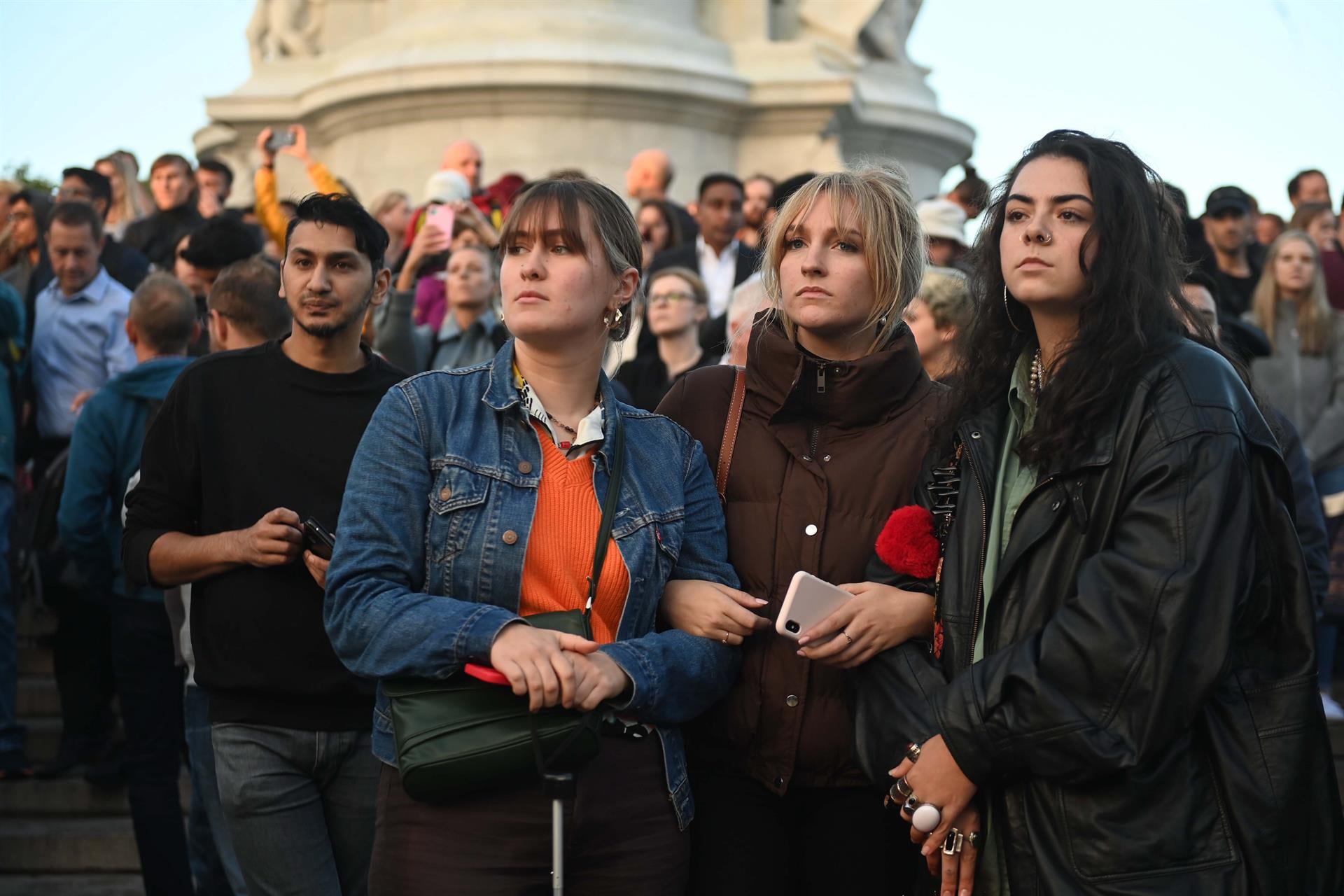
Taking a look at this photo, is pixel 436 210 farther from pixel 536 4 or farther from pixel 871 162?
pixel 536 4

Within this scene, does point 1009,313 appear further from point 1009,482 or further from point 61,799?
point 61,799

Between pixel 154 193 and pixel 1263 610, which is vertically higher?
pixel 154 193

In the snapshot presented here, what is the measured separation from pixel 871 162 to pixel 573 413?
3.75ft

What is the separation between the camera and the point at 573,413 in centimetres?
353

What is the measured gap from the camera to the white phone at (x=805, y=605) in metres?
3.36

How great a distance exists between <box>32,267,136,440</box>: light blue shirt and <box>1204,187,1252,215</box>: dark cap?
609 cm

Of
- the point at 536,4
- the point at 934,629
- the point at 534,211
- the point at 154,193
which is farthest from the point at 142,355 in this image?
the point at 536,4

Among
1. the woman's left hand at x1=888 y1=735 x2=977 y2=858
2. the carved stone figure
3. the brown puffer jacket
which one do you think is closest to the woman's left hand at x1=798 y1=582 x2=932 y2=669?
the brown puffer jacket

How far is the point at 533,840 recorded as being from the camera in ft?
10.4

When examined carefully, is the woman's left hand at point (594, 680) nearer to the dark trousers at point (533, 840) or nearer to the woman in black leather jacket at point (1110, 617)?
the dark trousers at point (533, 840)

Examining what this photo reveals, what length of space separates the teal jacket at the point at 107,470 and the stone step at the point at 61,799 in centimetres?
151

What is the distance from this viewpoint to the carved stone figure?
659 inches

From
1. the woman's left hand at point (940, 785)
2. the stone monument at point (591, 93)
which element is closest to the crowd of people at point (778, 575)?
the woman's left hand at point (940, 785)

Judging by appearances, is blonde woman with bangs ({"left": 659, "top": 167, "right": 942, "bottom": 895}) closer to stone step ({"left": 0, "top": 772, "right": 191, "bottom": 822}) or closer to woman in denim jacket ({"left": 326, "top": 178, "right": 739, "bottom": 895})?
woman in denim jacket ({"left": 326, "top": 178, "right": 739, "bottom": 895})
